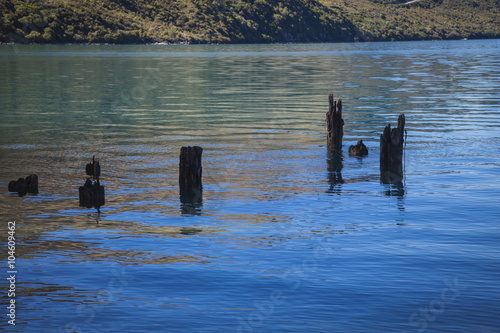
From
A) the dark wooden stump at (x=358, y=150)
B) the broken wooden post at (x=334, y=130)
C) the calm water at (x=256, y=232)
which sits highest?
the broken wooden post at (x=334, y=130)

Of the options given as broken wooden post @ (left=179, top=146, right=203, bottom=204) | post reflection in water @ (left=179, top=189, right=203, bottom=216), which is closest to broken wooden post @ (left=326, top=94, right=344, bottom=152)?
broken wooden post @ (left=179, top=146, right=203, bottom=204)

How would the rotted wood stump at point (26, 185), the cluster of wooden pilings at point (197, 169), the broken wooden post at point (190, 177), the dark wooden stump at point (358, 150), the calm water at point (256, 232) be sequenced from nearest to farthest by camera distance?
the calm water at point (256, 232), the cluster of wooden pilings at point (197, 169), the broken wooden post at point (190, 177), the rotted wood stump at point (26, 185), the dark wooden stump at point (358, 150)

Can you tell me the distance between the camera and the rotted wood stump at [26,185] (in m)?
21.9

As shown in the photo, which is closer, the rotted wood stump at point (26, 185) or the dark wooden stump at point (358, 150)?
the rotted wood stump at point (26, 185)

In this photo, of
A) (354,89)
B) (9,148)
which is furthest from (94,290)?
(354,89)

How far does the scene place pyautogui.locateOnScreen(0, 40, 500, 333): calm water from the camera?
40.6ft

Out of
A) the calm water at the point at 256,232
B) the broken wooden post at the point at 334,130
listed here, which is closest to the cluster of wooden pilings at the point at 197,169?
the broken wooden post at the point at 334,130

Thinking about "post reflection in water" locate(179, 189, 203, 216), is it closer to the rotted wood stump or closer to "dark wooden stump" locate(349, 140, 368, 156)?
the rotted wood stump

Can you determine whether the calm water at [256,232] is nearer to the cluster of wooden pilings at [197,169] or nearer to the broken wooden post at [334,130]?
the cluster of wooden pilings at [197,169]

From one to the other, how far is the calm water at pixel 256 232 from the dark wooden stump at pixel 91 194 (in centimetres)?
52

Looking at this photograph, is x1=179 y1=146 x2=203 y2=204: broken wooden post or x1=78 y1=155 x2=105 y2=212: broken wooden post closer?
x1=78 y1=155 x2=105 y2=212: broken wooden post

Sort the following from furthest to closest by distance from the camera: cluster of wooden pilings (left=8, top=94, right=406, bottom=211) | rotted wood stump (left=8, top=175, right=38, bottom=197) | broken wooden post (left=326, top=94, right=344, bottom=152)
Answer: broken wooden post (left=326, top=94, right=344, bottom=152)
rotted wood stump (left=8, top=175, right=38, bottom=197)
cluster of wooden pilings (left=8, top=94, right=406, bottom=211)

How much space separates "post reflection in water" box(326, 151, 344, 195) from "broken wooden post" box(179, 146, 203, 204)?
437 centimetres

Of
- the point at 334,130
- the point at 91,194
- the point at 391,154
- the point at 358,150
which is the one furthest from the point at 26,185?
the point at 358,150
